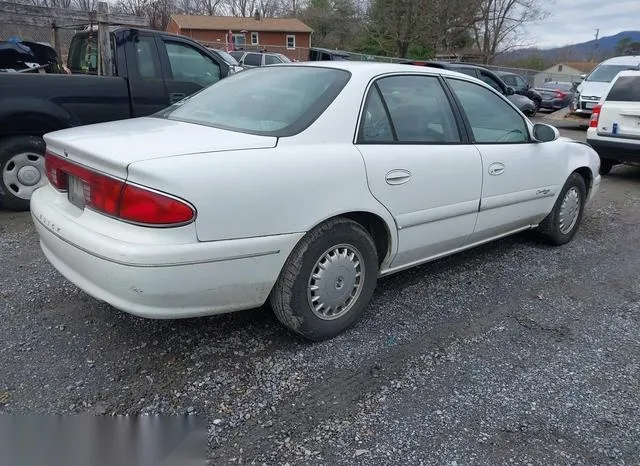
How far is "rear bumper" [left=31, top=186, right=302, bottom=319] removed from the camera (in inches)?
89.7

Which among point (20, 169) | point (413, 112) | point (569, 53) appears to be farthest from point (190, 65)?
point (569, 53)

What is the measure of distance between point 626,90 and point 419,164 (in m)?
6.47

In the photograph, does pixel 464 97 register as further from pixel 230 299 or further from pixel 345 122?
pixel 230 299

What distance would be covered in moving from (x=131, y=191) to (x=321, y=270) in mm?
1086

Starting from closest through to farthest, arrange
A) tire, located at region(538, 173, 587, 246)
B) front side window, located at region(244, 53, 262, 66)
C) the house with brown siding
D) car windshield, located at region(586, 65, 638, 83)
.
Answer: tire, located at region(538, 173, 587, 246), car windshield, located at region(586, 65, 638, 83), front side window, located at region(244, 53, 262, 66), the house with brown siding

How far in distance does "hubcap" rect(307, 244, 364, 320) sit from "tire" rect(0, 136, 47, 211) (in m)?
3.72

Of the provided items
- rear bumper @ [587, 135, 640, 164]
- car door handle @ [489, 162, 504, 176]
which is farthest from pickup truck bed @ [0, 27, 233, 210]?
rear bumper @ [587, 135, 640, 164]

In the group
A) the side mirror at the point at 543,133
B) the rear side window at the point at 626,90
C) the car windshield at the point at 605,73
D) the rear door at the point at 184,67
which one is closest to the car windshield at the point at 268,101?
the side mirror at the point at 543,133

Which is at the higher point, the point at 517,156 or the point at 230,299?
the point at 517,156

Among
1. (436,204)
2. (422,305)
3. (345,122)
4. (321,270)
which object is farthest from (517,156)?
(321,270)

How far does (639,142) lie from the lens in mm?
7516

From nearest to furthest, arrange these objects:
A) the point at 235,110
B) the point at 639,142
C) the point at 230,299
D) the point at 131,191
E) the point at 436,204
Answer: the point at 131,191, the point at 230,299, the point at 235,110, the point at 436,204, the point at 639,142

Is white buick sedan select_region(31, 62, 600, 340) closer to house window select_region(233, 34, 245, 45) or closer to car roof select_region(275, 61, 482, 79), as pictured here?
car roof select_region(275, 61, 482, 79)

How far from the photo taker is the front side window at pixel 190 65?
6.13 metres
